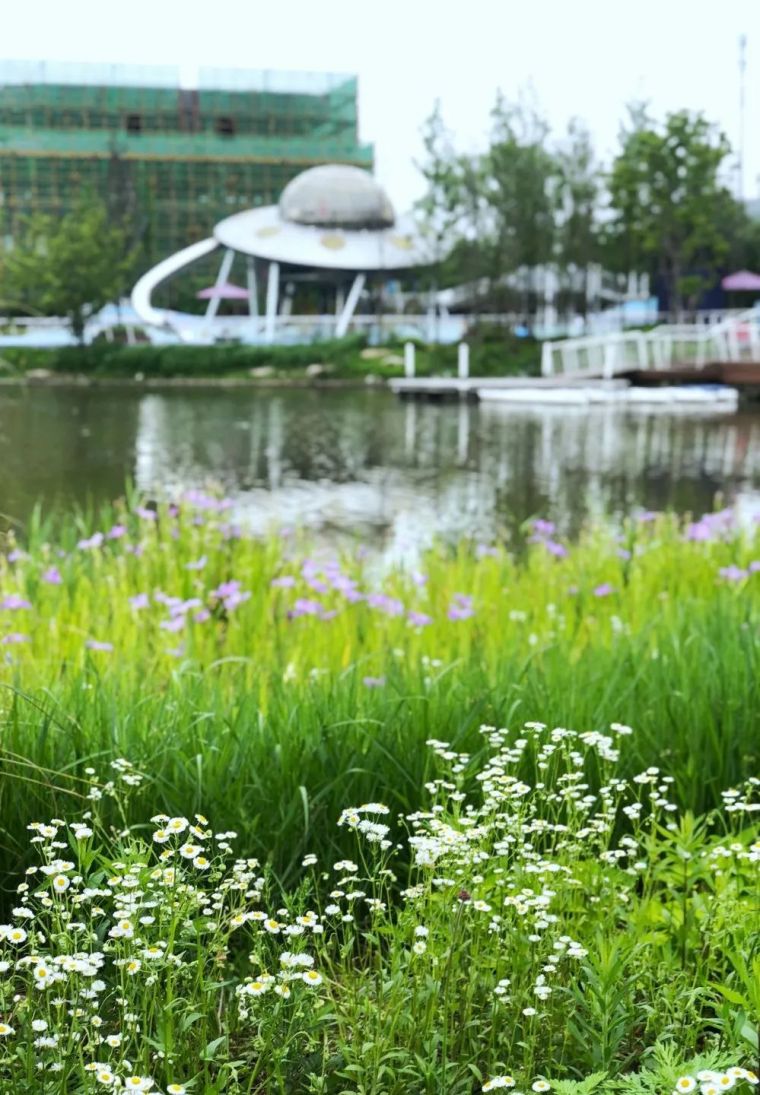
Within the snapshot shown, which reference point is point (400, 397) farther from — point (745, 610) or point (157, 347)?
point (745, 610)

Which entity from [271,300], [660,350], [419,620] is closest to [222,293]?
[271,300]

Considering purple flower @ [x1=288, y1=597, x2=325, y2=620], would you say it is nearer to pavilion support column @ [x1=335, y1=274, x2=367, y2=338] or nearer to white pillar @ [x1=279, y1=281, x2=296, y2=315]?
pavilion support column @ [x1=335, y1=274, x2=367, y2=338]

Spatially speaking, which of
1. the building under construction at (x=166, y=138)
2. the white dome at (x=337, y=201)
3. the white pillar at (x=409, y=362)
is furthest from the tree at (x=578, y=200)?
the building under construction at (x=166, y=138)

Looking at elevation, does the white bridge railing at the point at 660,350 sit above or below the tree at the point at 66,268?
below

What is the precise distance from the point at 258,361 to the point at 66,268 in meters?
7.84

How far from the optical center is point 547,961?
6.35 ft

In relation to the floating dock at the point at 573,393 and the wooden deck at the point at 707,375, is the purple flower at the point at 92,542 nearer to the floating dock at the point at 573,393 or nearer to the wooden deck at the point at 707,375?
the floating dock at the point at 573,393

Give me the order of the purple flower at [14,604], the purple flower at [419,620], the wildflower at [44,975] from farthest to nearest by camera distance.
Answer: the purple flower at [14,604]
the purple flower at [419,620]
the wildflower at [44,975]

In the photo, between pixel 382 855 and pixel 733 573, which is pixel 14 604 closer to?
pixel 382 855

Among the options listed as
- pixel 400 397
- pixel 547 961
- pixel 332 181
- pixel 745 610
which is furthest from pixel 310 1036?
pixel 332 181

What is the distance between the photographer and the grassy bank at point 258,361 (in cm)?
3675

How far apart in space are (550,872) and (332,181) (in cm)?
4821

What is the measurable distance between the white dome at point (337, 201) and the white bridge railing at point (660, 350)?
787 inches

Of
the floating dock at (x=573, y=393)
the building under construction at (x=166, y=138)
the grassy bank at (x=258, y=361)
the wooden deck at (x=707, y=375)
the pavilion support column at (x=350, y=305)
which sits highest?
the building under construction at (x=166, y=138)
